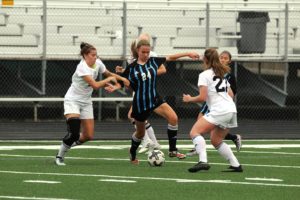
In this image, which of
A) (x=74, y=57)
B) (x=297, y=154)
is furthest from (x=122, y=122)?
(x=297, y=154)

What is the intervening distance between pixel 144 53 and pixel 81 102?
4.16 feet

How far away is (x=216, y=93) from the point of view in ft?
Result: 47.8

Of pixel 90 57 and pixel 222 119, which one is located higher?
pixel 90 57

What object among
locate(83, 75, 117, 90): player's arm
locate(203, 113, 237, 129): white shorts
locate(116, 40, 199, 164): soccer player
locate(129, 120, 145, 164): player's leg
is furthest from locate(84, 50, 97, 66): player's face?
locate(203, 113, 237, 129): white shorts

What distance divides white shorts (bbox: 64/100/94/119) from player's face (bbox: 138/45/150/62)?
115cm

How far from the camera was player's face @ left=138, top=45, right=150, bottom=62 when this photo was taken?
15.7 m

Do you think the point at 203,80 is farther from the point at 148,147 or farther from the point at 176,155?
the point at 148,147

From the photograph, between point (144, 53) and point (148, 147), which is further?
point (148, 147)

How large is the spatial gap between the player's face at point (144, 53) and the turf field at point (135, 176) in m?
1.55

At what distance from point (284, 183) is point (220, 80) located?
1921mm

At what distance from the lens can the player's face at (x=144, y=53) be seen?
51.5 feet

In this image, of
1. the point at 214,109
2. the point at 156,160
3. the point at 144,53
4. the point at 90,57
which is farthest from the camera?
the point at 90,57

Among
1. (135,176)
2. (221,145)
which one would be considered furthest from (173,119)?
(135,176)

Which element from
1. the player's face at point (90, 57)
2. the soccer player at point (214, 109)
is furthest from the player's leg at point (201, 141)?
the player's face at point (90, 57)
